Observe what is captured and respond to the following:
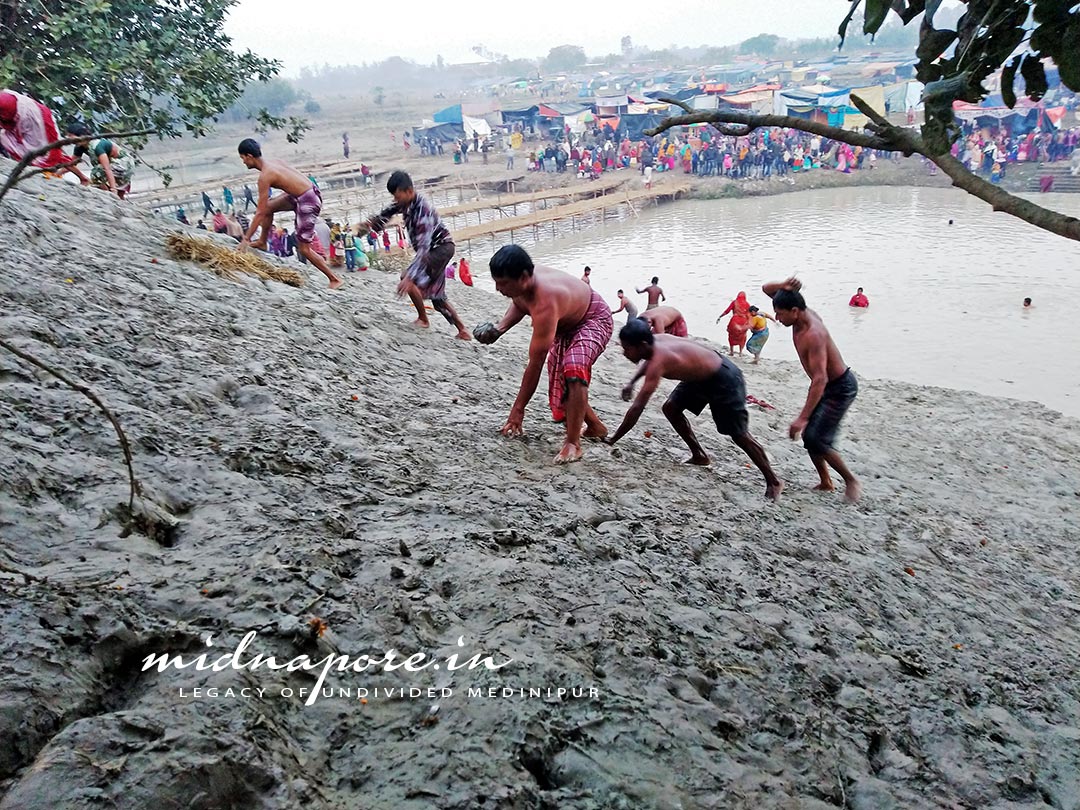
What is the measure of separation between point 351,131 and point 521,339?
4750 centimetres

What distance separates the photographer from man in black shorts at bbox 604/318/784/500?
3918 millimetres

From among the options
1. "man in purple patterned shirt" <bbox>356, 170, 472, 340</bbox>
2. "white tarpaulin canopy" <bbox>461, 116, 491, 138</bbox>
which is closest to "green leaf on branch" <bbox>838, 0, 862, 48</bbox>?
"man in purple patterned shirt" <bbox>356, 170, 472, 340</bbox>

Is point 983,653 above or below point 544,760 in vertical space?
below

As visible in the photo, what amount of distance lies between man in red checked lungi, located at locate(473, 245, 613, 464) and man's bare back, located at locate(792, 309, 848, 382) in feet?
3.99

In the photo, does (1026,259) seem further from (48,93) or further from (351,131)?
(351,131)

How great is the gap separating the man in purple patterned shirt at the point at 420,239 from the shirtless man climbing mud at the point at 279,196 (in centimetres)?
71

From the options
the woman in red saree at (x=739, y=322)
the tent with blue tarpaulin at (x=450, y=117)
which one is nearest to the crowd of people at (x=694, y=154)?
the tent with blue tarpaulin at (x=450, y=117)

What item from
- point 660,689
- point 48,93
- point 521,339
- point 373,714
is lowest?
point 521,339

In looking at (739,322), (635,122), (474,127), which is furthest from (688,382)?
(474,127)

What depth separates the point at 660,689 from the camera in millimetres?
2143

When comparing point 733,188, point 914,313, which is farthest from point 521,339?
point 733,188
